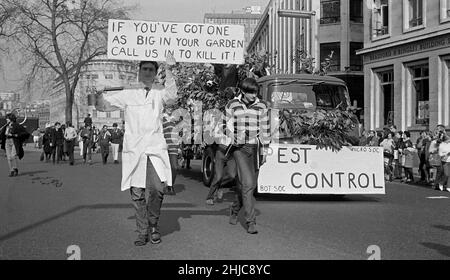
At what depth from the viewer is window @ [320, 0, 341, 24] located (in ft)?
126

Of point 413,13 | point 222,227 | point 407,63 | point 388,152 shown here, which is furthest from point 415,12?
point 222,227

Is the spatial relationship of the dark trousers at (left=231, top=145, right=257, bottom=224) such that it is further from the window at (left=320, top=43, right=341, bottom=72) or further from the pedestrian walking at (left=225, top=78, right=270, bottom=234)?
the window at (left=320, top=43, right=341, bottom=72)

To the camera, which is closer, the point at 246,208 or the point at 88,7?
the point at 246,208

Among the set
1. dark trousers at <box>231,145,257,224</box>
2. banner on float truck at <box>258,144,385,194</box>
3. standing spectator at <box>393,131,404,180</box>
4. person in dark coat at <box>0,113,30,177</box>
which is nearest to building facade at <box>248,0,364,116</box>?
standing spectator at <box>393,131,404,180</box>

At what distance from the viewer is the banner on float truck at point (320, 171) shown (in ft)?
33.6

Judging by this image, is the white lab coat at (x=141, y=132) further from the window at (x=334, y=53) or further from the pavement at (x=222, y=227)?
the window at (x=334, y=53)

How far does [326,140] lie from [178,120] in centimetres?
398

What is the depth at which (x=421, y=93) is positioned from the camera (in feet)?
83.4

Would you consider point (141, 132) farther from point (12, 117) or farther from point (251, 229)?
point (12, 117)

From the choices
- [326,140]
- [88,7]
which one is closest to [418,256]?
[326,140]

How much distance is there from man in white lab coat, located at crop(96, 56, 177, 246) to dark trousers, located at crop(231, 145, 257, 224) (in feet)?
3.66

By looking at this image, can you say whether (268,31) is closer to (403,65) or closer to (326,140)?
(403,65)

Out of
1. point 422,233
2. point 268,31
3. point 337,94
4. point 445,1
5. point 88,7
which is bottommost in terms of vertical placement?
point 422,233

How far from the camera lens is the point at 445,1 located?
23.5 metres
